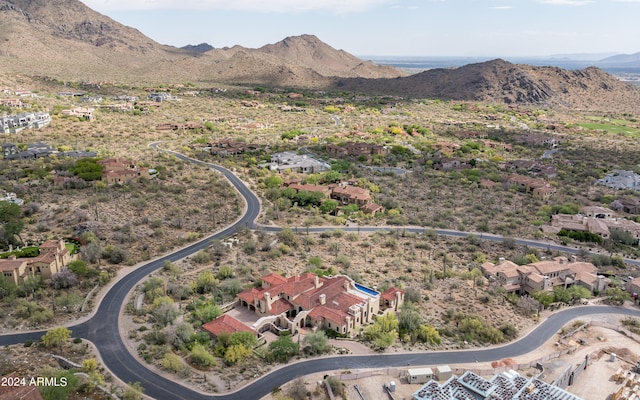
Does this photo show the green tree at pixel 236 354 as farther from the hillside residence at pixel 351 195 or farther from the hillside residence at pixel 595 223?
the hillside residence at pixel 595 223

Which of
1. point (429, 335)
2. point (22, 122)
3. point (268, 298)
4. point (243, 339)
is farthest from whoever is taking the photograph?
point (22, 122)

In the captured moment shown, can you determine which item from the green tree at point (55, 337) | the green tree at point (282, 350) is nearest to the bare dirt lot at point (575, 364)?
the green tree at point (282, 350)

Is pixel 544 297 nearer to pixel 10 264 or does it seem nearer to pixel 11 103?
pixel 10 264

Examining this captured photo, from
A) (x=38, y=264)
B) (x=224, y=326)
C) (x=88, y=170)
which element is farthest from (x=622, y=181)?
(x=88, y=170)

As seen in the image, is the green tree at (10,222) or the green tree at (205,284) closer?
the green tree at (205,284)

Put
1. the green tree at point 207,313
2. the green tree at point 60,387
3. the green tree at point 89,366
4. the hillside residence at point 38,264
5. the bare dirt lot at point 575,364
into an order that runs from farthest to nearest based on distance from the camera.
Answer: the hillside residence at point 38,264, the green tree at point 207,313, the green tree at point 89,366, the bare dirt lot at point 575,364, the green tree at point 60,387

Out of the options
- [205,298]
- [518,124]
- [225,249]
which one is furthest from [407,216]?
[518,124]

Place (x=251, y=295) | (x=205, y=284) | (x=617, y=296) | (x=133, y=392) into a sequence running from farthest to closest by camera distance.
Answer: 1. (x=617, y=296)
2. (x=205, y=284)
3. (x=251, y=295)
4. (x=133, y=392)

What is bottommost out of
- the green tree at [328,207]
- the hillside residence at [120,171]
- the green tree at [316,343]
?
the green tree at [316,343]
